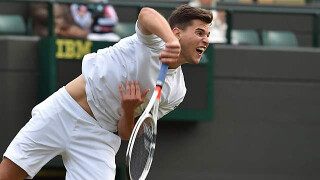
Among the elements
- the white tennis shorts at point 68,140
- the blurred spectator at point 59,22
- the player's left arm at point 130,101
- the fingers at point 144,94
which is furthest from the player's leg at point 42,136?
the blurred spectator at point 59,22

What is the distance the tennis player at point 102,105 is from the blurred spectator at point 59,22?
3518 mm

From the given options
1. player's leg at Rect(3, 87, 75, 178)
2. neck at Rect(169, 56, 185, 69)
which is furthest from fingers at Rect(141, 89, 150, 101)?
player's leg at Rect(3, 87, 75, 178)

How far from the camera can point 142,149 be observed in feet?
18.5

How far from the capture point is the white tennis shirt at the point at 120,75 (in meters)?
5.66

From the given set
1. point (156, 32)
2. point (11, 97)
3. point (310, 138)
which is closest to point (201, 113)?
point (310, 138)

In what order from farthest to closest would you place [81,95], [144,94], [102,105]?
[81,95]
[102,105]
[144,94]

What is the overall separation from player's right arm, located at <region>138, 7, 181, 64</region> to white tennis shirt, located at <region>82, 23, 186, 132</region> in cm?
31

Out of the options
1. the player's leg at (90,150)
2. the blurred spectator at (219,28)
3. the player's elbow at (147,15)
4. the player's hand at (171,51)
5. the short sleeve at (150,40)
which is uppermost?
the player's elbow at (147,15)

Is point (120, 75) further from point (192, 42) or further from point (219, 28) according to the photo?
point (219, 28)

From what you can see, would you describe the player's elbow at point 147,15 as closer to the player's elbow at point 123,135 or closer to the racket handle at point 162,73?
the racket handle at point 162,73

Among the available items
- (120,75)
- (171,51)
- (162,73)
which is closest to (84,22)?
(120,75)

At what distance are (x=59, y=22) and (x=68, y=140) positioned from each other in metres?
3.82

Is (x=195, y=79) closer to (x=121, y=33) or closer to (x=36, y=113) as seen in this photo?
(x=121, y=33)

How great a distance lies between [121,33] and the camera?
1005 cm
